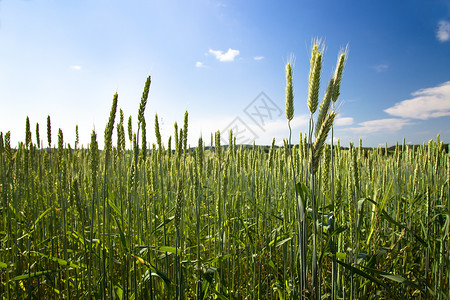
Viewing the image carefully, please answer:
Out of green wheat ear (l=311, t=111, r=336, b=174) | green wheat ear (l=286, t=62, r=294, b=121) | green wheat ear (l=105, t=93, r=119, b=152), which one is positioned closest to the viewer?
green wheat ear (l=311, t=111, r=336, b=174)

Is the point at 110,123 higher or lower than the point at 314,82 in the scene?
lower

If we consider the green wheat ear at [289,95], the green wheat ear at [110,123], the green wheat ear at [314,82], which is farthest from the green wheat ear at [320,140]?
the green wheat ear at [110,123]

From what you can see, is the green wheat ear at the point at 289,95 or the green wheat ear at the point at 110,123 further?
the green wheat ear at the point at 110,123

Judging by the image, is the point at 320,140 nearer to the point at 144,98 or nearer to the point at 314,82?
the point at 314,82

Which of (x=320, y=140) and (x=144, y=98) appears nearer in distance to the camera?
(x=320, y=140)

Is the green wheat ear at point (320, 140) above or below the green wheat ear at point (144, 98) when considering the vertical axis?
below

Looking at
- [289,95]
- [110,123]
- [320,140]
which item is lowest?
[320,140]

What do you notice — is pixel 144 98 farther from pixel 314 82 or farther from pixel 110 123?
pixel 314 82

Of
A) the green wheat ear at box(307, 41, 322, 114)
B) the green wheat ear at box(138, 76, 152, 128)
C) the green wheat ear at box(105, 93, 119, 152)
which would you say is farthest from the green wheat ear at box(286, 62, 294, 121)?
the green wheat ear at box(105, 93, 119, 152)

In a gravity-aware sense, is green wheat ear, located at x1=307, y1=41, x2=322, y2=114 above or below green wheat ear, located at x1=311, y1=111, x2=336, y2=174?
above

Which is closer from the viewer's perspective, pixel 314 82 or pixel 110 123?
pixel 314 82

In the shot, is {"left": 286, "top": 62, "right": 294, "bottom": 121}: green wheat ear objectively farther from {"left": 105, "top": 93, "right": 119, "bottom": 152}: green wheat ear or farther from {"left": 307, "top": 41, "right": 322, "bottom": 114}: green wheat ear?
{"left": 105, "top": 93, "right": 119, "bottom": 152}: green wheat ear

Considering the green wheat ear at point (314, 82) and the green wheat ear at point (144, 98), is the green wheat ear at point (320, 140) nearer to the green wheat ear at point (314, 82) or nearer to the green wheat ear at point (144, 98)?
the green wheat ear at point (314, 82)

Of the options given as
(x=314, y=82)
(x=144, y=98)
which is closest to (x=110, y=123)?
(x=144, y=98)
